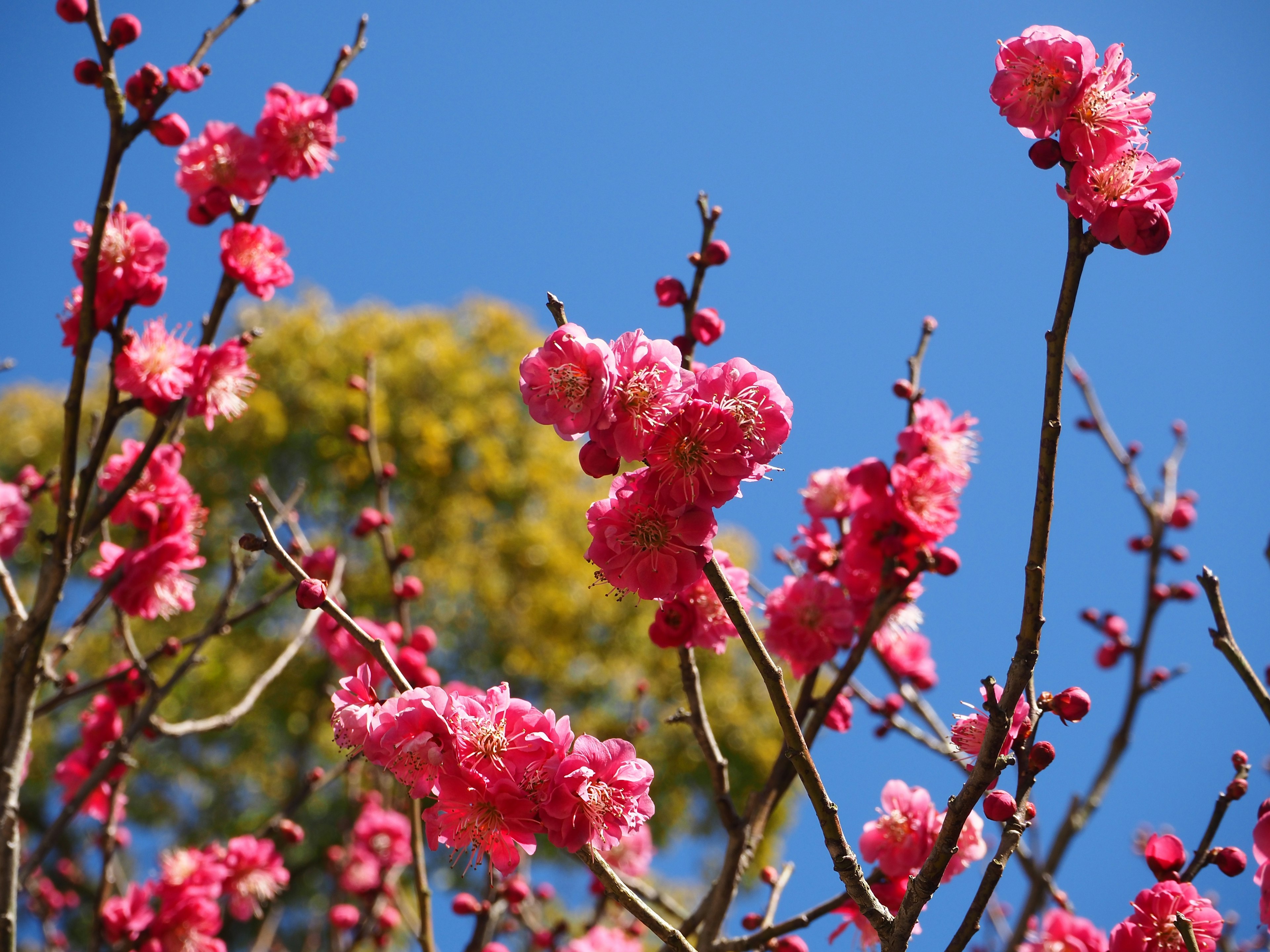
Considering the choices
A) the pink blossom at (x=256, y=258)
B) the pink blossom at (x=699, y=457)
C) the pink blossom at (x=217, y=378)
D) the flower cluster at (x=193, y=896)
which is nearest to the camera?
the pink blossom at (x=699, y=457)

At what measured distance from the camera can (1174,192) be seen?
117 centimetres

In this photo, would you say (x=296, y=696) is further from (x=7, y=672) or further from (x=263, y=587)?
(x=7, y=672)

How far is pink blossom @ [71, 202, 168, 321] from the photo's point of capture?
1859 mm

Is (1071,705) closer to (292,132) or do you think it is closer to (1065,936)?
(1065,936)

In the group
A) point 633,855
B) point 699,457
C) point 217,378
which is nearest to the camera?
point 699,457

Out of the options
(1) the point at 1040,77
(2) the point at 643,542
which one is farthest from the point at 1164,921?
(1) the point at 1040,77

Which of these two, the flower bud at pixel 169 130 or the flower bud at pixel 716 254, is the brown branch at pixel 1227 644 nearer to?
the flower bud at pixel 716 254

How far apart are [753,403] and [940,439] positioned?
919 mm

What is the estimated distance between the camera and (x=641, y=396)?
1.06m

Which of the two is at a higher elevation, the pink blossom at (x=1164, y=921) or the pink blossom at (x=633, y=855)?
the pink blossom at (x=633, y=855)

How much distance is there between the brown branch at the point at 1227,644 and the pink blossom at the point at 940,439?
683 mm

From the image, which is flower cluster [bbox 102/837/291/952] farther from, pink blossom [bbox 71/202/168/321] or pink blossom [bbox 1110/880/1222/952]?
pink blossom [bbox 1110/880/1222/952]

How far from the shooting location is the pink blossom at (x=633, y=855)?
10.7ft

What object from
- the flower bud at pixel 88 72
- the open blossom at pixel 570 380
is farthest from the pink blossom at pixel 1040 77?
the flower bud at pixel 88 72
